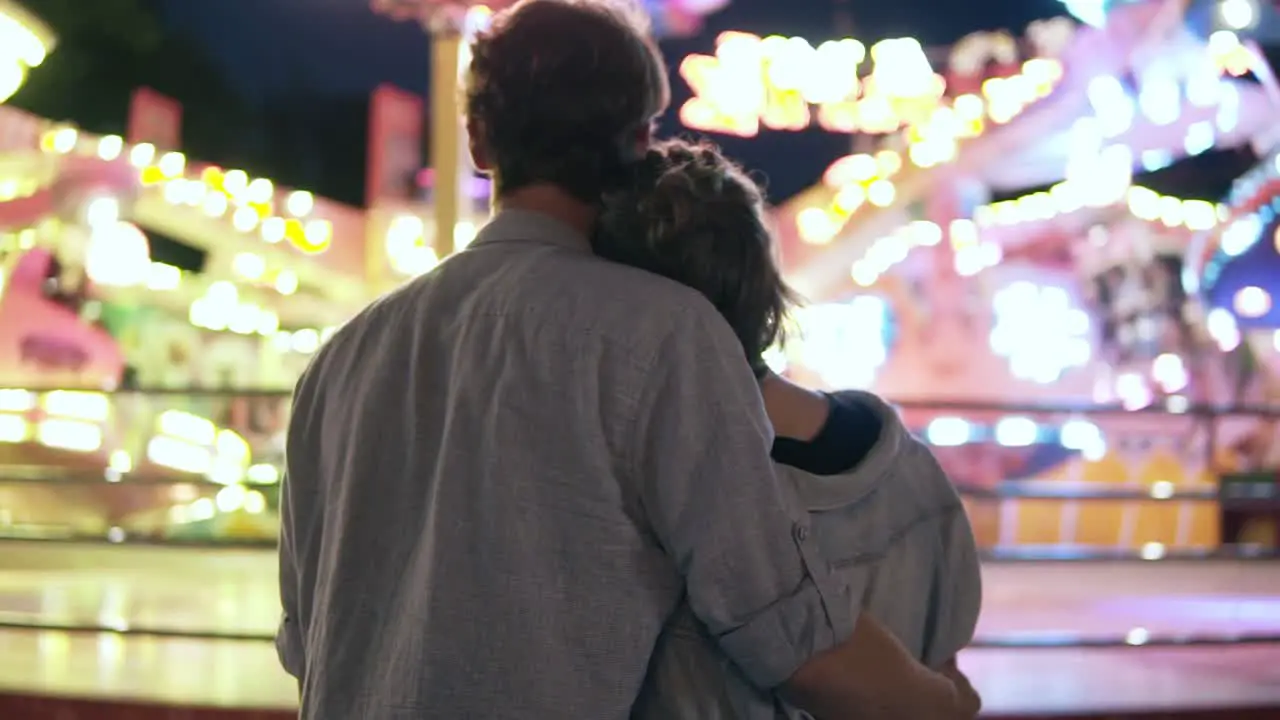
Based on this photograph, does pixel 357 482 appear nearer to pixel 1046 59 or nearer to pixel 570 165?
pixel 570 165

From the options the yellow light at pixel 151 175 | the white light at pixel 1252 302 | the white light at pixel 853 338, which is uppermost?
the yellow light at pixel 151 175

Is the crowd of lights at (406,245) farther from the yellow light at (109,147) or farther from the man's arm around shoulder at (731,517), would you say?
the man's arm around shoulder at (731,517)

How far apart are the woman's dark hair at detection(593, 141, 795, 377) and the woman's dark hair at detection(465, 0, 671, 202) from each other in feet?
0.12

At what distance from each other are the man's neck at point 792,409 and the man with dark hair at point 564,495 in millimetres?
70

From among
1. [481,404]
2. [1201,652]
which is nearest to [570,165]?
[481,404]

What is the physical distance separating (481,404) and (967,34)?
4532 millimetres

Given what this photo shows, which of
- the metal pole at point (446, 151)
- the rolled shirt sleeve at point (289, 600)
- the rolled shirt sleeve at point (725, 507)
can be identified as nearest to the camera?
the rolled shirt sleeve at point (725, 507)

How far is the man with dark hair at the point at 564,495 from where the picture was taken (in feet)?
2.86

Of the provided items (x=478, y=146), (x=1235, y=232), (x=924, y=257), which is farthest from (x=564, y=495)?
(x=1235, y=232)

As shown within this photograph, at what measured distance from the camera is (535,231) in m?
0.97

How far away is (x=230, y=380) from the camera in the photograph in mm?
4965

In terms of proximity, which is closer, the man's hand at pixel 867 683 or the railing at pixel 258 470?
the man's hand at pixel 867 683

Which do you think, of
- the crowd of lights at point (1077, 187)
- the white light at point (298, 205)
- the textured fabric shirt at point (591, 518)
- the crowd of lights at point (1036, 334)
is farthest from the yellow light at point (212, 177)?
the textured fabric shirt at point (591, 518)

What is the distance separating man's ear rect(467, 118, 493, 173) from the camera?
987 mm
